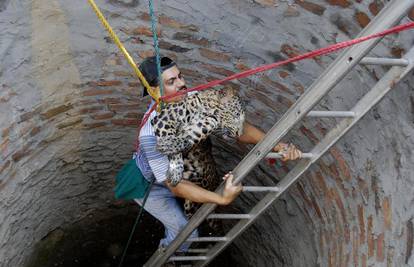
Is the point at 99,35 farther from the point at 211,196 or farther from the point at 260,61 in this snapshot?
the point at 211,196

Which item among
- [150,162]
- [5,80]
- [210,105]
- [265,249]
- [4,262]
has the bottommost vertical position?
[4,262]

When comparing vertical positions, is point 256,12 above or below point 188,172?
above

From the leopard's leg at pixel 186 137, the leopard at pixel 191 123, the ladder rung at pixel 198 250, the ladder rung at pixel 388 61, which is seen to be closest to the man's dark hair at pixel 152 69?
the leopard at pixel 191 123

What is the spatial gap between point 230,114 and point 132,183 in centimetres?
80

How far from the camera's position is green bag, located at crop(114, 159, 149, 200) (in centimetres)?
310

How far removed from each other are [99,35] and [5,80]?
613 millimetres

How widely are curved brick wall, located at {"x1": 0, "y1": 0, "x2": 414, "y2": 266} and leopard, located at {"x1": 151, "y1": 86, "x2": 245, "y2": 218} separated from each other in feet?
1.56

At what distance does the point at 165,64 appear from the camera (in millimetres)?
2658

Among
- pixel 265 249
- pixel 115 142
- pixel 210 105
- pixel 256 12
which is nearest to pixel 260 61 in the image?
pixel 256 12

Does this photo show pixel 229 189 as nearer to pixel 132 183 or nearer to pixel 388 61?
pixel 132 183

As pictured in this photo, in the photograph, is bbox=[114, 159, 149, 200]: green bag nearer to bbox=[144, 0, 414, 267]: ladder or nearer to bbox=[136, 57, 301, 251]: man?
bbox=[136, 57, 301, 251]: man

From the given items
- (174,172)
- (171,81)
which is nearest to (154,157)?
(174,172)

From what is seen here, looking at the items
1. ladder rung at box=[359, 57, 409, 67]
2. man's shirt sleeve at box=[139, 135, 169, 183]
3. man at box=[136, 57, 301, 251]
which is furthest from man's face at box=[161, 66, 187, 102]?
ladder rung at box=[359, 57, 409, 67]

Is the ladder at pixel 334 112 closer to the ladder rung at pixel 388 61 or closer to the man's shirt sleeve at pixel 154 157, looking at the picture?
the ladder rung at pixel 388 61
